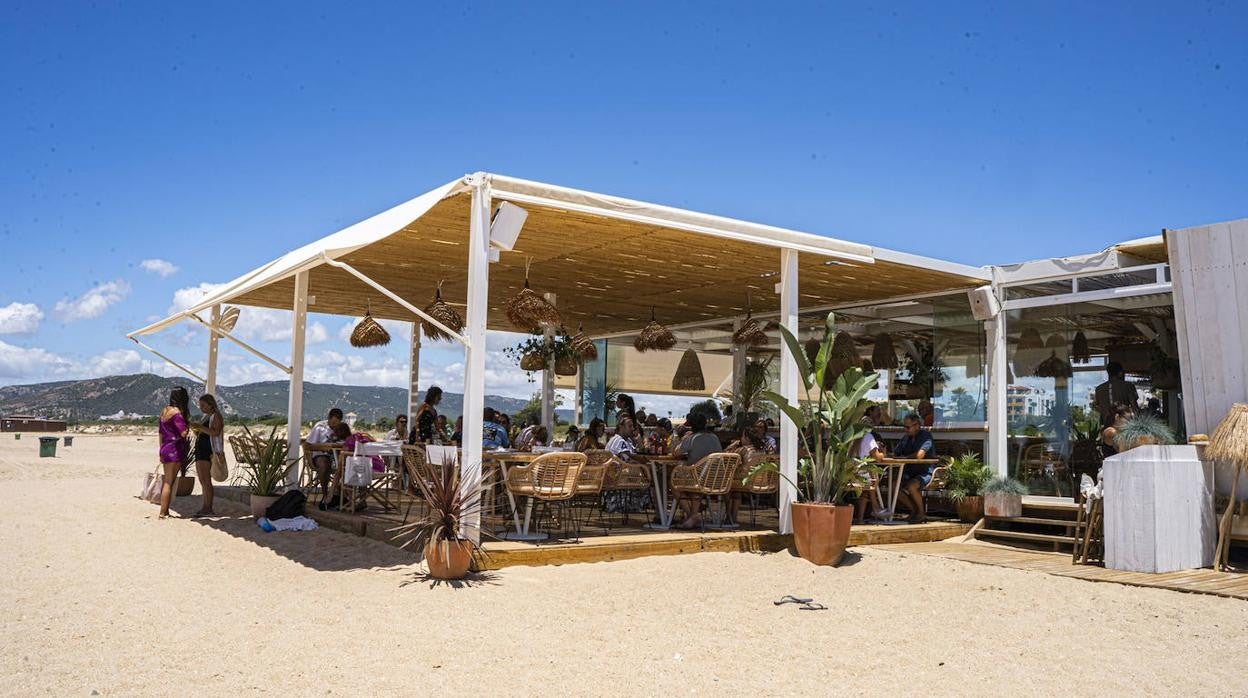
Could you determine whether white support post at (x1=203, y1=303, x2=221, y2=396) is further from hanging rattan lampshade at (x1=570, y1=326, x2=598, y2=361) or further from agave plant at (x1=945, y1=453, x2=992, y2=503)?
agave plant at (x1=945, y1=453, x2=992, y2=503)

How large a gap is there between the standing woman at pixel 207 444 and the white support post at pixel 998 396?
8.03 m

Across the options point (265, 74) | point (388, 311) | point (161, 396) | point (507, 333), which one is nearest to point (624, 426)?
point (388, 311)

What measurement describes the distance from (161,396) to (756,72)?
7111 cm

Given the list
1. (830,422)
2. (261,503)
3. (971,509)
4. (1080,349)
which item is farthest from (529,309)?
(1080,349)

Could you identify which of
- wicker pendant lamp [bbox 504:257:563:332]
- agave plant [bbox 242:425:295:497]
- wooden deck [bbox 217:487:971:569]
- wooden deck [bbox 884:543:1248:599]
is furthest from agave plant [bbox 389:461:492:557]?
wooden deck [bbox 884:543:1248:599]

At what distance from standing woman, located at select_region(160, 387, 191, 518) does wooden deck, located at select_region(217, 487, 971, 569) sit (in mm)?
1386

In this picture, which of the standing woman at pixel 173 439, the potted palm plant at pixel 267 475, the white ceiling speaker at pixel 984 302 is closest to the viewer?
the potted palm plant at pixel 267 475

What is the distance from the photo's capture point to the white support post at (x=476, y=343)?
6.24 meters

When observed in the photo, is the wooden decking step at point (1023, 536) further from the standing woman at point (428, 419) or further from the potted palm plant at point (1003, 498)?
the standing woman at point (428, 419)

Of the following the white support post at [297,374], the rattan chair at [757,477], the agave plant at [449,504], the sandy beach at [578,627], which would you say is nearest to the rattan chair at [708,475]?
the rattan chair at [757,477]

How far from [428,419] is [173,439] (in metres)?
2.49

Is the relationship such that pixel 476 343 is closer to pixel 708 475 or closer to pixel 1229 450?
pixel 708 475

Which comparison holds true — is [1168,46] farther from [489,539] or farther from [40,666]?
[40,666]

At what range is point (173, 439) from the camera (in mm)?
9055
